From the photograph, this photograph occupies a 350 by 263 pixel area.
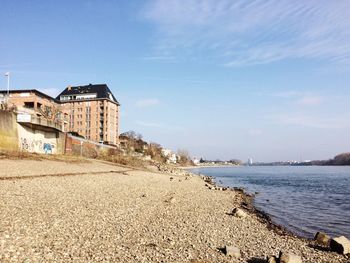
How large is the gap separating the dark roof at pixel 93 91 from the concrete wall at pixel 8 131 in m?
84.0

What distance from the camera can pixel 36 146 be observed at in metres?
52.4

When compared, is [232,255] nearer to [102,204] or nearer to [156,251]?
[156,251]

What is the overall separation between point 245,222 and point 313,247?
14.9 ft

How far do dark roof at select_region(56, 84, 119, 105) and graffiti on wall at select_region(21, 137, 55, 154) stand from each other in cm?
7403

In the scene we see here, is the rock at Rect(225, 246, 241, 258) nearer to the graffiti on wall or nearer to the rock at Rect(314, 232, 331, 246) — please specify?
the rock at Rect(314, 232, 331, 246)

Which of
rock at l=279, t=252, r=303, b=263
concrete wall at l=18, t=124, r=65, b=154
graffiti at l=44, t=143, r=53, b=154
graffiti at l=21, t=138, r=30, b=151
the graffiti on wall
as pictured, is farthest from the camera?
graffiti at l=44, t=143, r=53, b=154

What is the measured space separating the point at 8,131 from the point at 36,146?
8.38 m

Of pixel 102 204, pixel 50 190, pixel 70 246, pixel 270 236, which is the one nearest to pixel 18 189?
pixel 50 190

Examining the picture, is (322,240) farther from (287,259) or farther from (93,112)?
(93,112)

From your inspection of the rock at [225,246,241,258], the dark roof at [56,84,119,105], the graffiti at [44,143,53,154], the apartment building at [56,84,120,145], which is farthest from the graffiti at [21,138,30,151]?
the dark roof at [56,84,119,105]

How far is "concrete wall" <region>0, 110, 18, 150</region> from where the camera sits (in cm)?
4309

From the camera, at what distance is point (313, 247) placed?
14.3 metres

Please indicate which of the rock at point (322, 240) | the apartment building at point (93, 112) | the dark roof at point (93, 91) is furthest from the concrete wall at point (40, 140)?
the dark roof at point (93, 91)

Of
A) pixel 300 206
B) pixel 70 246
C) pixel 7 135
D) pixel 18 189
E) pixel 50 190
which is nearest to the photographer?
pixel 70 246
